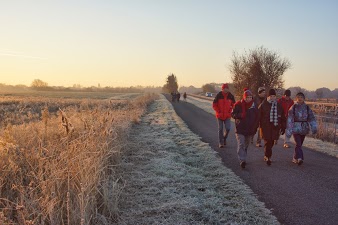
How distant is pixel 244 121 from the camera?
7.95 m

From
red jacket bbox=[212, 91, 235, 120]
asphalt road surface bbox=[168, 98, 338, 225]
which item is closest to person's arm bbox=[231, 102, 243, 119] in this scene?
asphalt road surface bbox=[168, 98, 338, 225]

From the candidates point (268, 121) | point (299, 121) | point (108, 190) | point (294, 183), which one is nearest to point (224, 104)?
point (268, 121)

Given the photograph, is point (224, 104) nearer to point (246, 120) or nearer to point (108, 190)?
point (246, 120)

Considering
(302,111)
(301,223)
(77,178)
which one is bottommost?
(301,223)

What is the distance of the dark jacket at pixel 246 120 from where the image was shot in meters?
7.91

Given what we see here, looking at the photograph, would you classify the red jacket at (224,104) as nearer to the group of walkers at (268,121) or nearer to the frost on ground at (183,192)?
the frost on ground at (183,192)

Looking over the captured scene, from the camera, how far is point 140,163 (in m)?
7.98

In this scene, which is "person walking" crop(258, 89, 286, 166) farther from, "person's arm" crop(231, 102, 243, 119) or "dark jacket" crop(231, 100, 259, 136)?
"person's arm" crop(231, 102, 243, 119)

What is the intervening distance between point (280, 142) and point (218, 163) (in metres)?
4.90

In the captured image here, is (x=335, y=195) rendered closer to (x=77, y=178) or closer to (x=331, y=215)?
(x=331, y=215)

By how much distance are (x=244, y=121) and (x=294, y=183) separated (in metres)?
2.00

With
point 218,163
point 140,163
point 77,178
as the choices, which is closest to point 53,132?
point 140,163

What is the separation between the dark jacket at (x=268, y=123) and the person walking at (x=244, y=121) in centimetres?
19

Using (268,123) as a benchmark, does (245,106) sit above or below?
above
